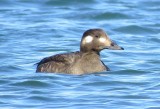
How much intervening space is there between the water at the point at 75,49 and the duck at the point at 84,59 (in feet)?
0.61

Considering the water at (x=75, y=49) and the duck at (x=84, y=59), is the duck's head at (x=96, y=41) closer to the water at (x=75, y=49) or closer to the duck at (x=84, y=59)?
the duck at (x=84, y=59)

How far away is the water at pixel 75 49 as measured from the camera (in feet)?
50.6

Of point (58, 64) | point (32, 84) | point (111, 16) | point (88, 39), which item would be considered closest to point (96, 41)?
point (88, 39)

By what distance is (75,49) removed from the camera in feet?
71.1

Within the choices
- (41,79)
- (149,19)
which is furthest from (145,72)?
(149,19)

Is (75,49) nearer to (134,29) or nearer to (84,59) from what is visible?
(134,29)

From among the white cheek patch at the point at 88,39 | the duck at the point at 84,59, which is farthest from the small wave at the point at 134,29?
the white cheek patch at the point at 88,39

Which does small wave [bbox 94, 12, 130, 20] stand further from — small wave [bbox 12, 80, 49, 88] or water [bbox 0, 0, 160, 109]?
small wave [bbox 12, 80, 49, 88]

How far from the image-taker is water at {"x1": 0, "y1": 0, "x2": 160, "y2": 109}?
15430 millimetres

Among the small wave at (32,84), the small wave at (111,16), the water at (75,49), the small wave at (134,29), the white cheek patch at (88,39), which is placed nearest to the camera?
the water at (75,49)

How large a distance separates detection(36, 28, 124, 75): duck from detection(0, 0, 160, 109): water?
0.19 m

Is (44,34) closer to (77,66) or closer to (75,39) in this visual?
(75,39)

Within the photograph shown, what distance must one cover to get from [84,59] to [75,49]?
3.87m

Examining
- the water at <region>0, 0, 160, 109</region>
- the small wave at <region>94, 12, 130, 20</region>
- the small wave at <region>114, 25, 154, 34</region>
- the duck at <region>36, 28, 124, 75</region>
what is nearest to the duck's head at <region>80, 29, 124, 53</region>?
the duck at <region>36, 28, 124, 75</region>
